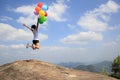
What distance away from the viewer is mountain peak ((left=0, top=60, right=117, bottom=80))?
11.4 m

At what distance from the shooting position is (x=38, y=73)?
11609 mm

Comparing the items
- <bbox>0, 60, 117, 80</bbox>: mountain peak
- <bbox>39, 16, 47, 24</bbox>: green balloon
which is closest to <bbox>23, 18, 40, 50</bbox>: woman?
<bbox>39, 16, 47, 24</bbox>: green balloon

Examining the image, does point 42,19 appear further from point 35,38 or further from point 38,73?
point 38,73

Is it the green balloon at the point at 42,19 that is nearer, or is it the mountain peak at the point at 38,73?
the mountain peak at the point at 38,73

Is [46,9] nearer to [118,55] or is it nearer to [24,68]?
[24,68]

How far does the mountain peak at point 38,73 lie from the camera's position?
37.4 ft

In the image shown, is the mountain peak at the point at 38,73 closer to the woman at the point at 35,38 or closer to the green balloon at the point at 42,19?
the woman at the point at 35,38

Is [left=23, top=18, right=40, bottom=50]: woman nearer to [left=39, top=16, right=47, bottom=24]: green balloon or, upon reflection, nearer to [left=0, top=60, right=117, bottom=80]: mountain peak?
[left=39, top=16, right=47, bottom=24]: green balloon

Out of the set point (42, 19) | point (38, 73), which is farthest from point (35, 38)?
point (38, 73)

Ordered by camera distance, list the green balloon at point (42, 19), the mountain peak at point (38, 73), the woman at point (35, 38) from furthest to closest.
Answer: the woman at point (35, 38) < the green balloon at point (42, 19) < the mountain peak at point (38, 73)

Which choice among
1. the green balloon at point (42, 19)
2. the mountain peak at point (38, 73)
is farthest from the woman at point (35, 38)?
the mountain peak at point (38, 73)

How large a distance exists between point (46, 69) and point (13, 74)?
1.88 m

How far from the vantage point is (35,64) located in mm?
12664

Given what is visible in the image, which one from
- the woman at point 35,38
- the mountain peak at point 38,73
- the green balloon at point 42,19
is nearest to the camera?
the mountain peak at point 38,73
